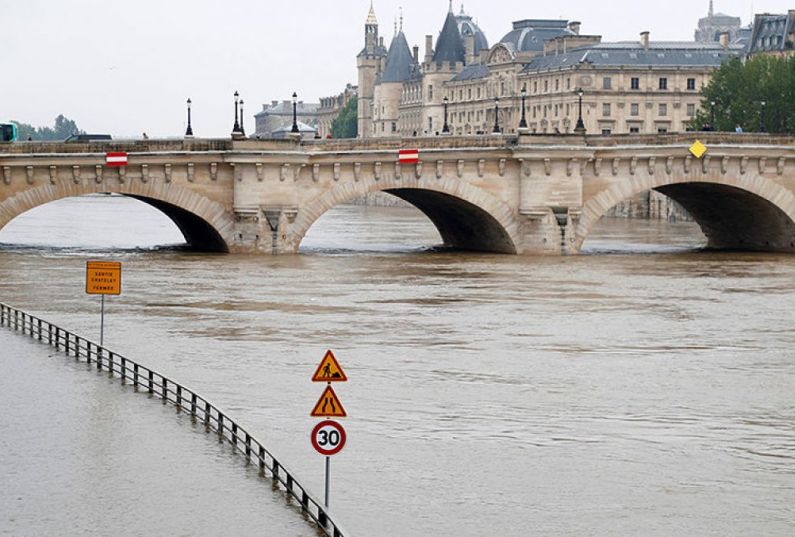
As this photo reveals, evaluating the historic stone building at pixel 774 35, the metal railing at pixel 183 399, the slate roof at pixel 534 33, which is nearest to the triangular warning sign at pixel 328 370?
the metal railing at pixel 183 399

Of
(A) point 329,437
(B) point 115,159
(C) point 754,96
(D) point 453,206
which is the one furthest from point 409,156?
(C) point 754,96

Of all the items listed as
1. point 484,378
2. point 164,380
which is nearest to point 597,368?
point 484,378

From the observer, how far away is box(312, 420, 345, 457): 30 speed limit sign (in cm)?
2680

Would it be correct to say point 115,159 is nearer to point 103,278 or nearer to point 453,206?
point 453,206

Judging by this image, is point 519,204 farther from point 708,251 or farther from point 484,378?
point 484,378

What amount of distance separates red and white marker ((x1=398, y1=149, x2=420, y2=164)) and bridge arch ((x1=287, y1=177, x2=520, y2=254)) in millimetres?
824

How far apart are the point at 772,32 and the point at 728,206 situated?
69.9 m

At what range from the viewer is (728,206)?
83.6 meters

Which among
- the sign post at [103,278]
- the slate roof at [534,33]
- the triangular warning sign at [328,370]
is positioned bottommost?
the triangular warning sign at [328,370]

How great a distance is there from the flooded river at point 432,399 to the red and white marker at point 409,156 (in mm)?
5193

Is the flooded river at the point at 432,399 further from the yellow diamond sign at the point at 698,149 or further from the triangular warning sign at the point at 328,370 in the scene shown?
the yellow diamond sign at the point at 698,149

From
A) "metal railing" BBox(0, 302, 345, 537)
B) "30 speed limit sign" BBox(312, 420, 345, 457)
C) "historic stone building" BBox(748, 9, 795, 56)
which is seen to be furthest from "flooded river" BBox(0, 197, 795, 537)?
"historic stone building" BBox(748, 9, 795, 56)

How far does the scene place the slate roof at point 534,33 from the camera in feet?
598

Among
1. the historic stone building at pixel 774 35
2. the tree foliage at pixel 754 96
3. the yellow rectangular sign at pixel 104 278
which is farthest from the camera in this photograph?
the historic stone building at pixel 774 35
